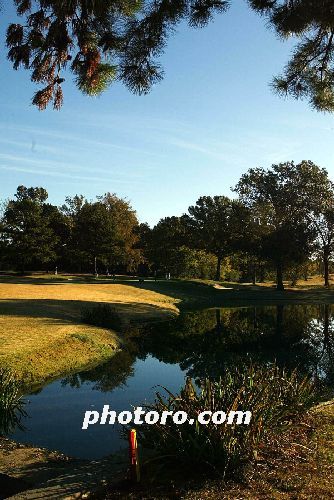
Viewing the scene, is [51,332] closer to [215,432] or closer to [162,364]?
[162,364]

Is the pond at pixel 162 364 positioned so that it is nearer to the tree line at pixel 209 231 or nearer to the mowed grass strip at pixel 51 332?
the mowed grass strip at pixel 51 332

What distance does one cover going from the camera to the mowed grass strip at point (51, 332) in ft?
58.7

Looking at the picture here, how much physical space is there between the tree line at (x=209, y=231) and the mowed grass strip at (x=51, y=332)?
93.9 ft

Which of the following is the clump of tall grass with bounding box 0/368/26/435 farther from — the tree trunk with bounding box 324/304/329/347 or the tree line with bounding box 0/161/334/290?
the tree line with bounding box 0/161/334/290

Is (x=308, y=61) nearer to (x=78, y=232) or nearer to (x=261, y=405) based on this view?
(x=261, y=405)

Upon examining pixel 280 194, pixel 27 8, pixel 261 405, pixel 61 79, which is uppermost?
pixel 280 194

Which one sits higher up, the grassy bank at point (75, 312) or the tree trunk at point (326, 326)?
the grassy bank at point (75, 312)

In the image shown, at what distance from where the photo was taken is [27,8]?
26.4ft

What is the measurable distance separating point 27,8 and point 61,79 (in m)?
1.30

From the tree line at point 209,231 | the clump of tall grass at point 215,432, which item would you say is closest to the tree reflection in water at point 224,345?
the clump of tall grass at point 215,432

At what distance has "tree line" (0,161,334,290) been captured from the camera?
69.9 m

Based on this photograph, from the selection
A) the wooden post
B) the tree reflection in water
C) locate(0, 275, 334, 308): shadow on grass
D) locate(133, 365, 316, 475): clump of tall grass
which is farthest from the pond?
locate(0, 275, 334, 308): shadow on grass

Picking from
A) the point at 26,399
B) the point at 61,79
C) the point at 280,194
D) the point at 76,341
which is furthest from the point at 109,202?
the point at 61,79

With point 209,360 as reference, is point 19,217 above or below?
above
